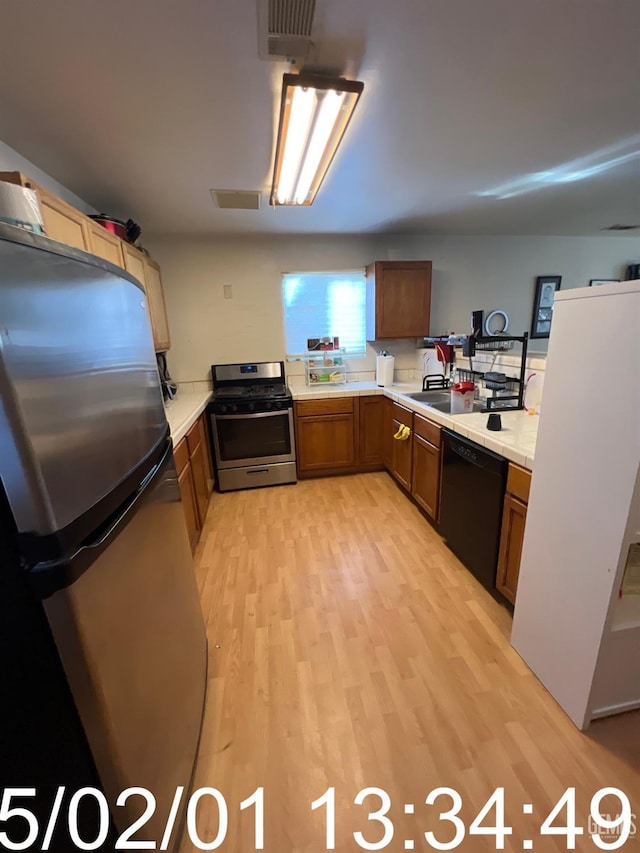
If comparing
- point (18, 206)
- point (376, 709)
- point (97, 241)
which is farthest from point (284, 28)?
point (376, 709)

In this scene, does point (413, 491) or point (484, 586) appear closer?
point (484, 586)

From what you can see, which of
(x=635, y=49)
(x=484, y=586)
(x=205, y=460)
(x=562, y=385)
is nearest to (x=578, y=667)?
(x=484, y=586)

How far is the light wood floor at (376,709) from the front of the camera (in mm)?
1089

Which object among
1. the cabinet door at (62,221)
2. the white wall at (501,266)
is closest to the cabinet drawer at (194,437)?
the cabinet door at (62,221)

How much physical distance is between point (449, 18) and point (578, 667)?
2.20 m

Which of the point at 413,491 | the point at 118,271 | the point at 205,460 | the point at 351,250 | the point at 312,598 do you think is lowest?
the point at 312,598

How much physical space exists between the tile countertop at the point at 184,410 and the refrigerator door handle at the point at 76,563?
3.88 feet

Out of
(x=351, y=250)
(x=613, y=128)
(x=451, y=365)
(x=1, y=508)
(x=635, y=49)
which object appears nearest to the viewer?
(x=1, y=508)

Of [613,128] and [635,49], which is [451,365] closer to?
[613,128]

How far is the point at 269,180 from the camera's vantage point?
2088mm

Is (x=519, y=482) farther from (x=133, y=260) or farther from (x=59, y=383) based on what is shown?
(x=133, y=260)

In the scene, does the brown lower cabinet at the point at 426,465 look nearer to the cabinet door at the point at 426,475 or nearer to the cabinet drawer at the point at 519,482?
the cabinet door at the point at 426,475

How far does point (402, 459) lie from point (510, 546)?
1362 mm

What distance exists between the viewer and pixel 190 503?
2227 mm
